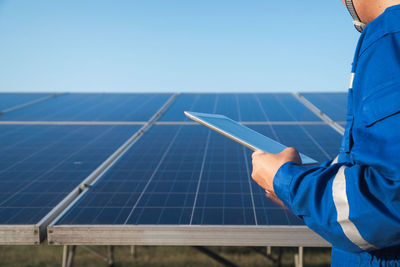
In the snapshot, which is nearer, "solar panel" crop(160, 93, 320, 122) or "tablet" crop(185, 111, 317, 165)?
"tablet" crop(185, 111, 317, 165)

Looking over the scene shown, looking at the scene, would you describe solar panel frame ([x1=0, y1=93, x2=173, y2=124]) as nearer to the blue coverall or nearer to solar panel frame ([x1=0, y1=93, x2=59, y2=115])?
solar panel frame ([x1=0, y1=93, x2=59, y2=115])

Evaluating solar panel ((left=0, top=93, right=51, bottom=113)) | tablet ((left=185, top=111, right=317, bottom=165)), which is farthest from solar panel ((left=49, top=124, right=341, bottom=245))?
solar panel ((left=0, top=93, right=51, bottom=113))

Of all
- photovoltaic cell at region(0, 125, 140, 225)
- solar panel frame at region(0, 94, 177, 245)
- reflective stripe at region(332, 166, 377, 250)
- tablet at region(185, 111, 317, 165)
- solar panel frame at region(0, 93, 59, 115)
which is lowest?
solar panel frame at region(0, 94, 177, 245)

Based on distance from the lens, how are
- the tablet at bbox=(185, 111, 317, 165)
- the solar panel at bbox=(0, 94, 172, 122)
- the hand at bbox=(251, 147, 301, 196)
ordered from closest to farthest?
1. the hand at bbox=(251, 147, 301, 196)
2. the tablet at bbox=(185, 111, 317, 165)
3. the solar panel at bbox=(0, 94, 172, 122)

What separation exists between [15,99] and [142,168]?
929cm

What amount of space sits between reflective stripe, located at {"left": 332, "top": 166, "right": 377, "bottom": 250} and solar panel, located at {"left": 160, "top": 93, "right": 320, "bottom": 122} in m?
A: 6.79

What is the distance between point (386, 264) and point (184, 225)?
222cm

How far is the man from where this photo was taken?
0.99 meters

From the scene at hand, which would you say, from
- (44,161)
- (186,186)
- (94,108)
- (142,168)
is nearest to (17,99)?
(94,108)

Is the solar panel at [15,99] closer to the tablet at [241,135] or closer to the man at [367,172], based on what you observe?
the tablet at [241,135]

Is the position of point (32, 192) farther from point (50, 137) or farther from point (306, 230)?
point (306, 230)

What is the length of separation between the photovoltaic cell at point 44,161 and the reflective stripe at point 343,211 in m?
3.28

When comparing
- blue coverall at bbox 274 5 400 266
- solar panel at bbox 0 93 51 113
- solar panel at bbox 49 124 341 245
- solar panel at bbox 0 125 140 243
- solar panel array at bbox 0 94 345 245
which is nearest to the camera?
blue coverall at bbox 274 5 400 266

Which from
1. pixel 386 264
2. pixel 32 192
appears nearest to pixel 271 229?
pixel 386 264
